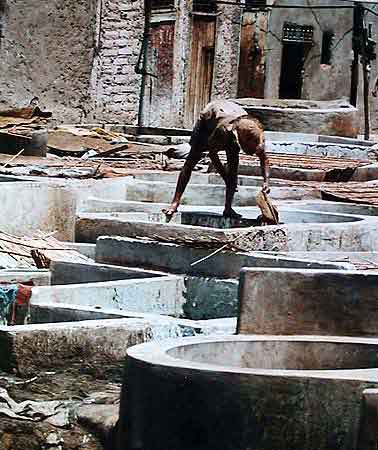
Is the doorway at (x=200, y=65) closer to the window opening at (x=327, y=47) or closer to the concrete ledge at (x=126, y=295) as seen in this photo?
the window opening at (x=327, y=47)

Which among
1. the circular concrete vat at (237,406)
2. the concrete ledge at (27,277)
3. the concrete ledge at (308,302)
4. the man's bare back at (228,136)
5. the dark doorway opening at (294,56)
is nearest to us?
the circular concrete vat at (237,406)

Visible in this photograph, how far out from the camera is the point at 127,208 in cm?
1222

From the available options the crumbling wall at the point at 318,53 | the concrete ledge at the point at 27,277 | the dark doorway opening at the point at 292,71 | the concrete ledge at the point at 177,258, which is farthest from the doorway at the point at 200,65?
the concrete ledge at the point at 27,277

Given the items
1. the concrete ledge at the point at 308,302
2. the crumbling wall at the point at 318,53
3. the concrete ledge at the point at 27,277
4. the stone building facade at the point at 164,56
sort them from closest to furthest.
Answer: the concrete ledge at the point at 308,302 → the concrete ledge at the point at 27,277 → the stone building facade at the point at 164,56 → the crumbling wall at the point at 318,53

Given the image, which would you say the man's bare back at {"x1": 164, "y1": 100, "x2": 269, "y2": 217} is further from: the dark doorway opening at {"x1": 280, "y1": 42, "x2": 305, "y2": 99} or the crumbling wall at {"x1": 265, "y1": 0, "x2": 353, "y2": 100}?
the dark doorway opening at {"x1": 280, "y1": 42, "x2": 305, "y2": 99}

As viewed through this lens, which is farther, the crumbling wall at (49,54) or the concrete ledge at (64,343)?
the crumbling wall at (49,54)

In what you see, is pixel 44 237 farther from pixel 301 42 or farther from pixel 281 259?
pixel 301 42

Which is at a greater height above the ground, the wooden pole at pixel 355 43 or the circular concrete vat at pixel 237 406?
the wooden pole at pixel 355 43

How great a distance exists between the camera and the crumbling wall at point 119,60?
872 inches

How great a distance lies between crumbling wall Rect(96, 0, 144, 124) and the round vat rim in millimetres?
15061

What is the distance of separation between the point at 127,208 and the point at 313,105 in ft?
41.5

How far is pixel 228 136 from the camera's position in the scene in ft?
36.4

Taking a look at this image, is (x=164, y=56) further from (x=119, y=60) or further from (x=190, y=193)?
(x=190, y=193)

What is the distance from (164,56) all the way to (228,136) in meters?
14.2
